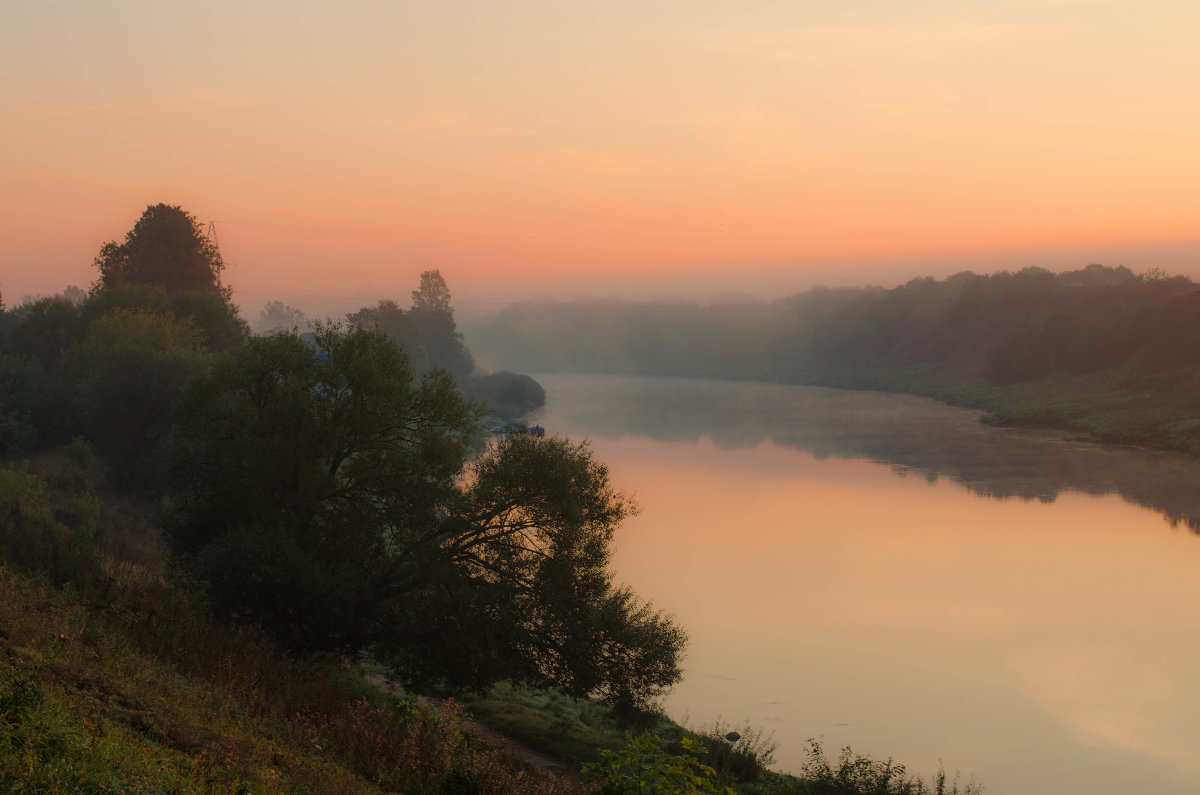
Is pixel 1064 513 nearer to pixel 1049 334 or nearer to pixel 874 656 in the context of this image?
pixel 874 656

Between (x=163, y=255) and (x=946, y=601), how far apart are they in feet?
208

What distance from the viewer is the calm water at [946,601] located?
67.3 feet

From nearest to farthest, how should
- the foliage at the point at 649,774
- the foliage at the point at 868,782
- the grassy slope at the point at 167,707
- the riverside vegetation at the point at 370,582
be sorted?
the grassy slope at the point at 167,707 → the foliage at the point at 649,774 → the riverside vegetation at the point at 370,582 → the foliage at the point at 868,782

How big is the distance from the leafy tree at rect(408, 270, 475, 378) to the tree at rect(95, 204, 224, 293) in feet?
145

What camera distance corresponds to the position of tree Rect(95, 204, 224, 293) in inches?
2692

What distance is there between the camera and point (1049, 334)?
328 feet

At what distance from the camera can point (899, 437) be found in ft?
249

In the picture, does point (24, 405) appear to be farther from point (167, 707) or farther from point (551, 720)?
point (167, 707)

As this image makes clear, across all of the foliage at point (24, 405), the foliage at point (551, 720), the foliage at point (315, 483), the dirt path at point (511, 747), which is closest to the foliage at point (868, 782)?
the foliage at point (551, 720)

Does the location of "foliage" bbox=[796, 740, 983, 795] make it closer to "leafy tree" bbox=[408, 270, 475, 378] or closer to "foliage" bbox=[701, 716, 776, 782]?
"foliage" bbox=[701, 716, 776, 782]

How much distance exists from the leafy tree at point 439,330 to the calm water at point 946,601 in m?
57.9

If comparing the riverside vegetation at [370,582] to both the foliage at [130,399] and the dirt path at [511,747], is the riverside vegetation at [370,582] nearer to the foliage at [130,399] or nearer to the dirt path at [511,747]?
the dirt path at [511,747]

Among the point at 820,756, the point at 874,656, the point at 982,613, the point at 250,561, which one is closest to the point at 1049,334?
the point at 982,613

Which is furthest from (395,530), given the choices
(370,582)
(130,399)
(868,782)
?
(130,399)
